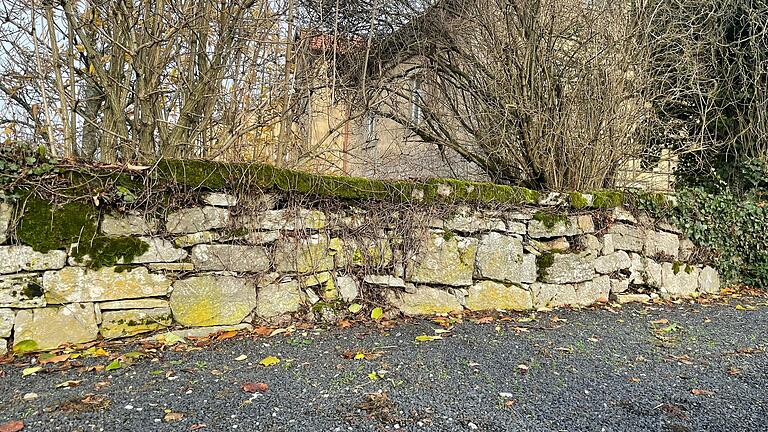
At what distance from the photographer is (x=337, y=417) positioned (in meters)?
2.49

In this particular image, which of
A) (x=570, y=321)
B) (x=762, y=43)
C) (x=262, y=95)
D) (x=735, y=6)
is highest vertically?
(x=735, y=6)

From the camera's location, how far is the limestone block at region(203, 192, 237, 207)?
391 centimetres

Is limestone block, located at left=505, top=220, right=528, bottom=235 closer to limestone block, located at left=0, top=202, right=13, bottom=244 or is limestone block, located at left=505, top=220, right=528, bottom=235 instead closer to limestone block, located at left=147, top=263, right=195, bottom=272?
limestone block, located at left=147, top=263, right=195, bottom=272

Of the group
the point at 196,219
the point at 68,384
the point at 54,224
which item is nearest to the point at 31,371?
the point at 68,384

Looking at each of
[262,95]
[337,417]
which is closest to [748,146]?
[262,95]

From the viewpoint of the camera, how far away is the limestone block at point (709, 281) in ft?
21.2

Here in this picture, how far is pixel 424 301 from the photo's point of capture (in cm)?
466

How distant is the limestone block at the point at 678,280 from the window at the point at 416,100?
4.21 meters

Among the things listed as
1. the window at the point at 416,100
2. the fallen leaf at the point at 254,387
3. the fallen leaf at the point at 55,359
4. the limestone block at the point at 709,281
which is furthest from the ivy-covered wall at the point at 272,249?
the window at the point at 416,100

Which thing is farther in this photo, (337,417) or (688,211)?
(688,211)

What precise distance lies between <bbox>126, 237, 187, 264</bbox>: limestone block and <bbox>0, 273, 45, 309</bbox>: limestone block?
0.63 metres

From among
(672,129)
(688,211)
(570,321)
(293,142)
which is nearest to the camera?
(570,321)

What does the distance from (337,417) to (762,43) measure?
878cm

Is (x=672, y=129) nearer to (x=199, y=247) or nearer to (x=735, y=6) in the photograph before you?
(x=735, y=6)
